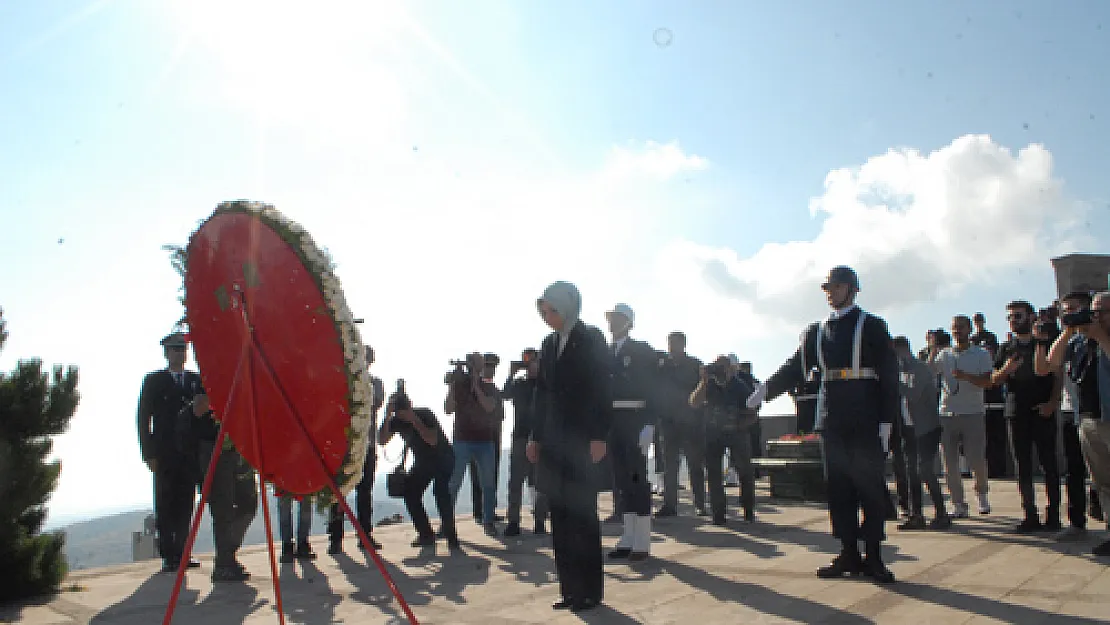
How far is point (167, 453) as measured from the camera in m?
7.58

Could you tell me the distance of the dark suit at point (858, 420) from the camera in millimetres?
5379

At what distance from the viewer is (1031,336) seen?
289 inches

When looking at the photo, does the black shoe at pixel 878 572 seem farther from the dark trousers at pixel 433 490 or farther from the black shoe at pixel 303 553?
the black shoe at pixel 303 553

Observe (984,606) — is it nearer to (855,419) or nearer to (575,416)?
(855,419)

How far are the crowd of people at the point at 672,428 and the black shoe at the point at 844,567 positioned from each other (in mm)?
11

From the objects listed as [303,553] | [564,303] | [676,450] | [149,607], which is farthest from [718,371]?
[149,607]

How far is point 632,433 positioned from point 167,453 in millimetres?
4819

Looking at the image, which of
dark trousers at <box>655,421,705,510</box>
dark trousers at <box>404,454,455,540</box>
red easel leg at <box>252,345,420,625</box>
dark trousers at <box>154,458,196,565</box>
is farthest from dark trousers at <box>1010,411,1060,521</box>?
dark trousers at <box>154,458,196,565</box>

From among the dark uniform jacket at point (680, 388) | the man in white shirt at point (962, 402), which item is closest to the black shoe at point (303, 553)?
the dark uniform jacket at point (680, 388)

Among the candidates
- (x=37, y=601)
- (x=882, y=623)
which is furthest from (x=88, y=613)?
(x=882, y=623)

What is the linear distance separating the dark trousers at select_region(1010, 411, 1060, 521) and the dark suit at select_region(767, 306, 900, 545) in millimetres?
2646

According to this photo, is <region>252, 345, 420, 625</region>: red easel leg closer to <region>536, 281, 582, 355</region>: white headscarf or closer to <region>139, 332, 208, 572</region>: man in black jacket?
<region>536, 281, 582, 355</region>: white headscarf

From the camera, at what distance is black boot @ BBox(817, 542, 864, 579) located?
214 inches

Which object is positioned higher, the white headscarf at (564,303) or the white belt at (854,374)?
the white headscarf at (564,303)
